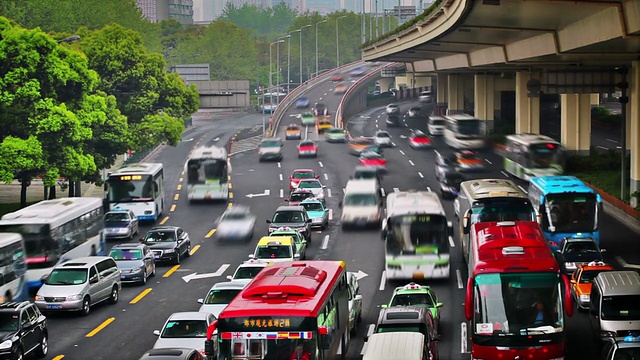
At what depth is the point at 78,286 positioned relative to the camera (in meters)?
35.8

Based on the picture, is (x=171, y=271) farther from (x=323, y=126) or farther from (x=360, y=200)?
(x=323, y=126)

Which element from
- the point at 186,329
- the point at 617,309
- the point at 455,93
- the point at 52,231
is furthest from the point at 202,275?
the point at 455,93

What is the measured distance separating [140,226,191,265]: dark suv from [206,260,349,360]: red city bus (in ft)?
74.1

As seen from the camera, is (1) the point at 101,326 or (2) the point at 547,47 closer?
(1) the point at 101,326

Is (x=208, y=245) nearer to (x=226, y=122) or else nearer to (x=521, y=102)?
(x=521, y=102)

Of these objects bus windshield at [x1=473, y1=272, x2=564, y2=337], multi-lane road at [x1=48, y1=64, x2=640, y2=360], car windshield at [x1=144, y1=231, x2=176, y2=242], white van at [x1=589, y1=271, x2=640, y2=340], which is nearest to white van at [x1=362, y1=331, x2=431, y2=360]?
bus windshield at [x1=473, y1=272, x2=564, y2=337]

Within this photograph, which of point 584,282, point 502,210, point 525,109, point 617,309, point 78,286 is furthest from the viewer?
point 525,109

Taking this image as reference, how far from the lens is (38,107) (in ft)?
184

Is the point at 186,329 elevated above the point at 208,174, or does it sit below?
below

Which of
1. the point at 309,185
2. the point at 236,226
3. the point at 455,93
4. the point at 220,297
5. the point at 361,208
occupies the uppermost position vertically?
the point at 455,93

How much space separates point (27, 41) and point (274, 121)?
5976 cm

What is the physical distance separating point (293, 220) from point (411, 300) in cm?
1908

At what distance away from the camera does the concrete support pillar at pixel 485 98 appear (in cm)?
9769

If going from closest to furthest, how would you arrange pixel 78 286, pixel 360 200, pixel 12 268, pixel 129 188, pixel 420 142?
1. pixel 78 286
2. pixel 12 268
3. pixel 360 200
4. pixel 129 188
5. pixel 420 142
